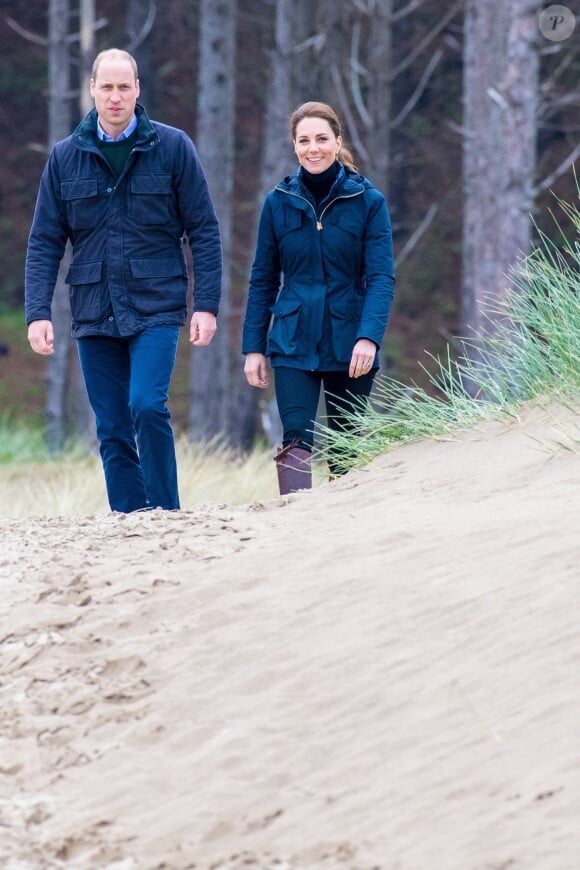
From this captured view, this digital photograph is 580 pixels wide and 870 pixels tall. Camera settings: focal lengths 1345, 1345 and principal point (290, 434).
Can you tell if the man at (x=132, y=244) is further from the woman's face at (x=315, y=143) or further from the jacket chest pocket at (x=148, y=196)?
the woman's face at (x=315, y=143)

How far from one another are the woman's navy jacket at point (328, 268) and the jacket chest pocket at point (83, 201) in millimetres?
669

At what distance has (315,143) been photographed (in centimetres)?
533

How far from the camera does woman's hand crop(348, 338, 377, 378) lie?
17.4 feet

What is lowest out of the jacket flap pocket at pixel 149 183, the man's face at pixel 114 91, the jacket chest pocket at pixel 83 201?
the jacket chest pocket at pixel 83 201

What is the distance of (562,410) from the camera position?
5.21 meters

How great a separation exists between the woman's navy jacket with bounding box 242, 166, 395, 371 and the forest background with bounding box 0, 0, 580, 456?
19.2 ft

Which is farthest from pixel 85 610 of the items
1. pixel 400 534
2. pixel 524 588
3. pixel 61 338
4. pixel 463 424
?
pixel 61 338

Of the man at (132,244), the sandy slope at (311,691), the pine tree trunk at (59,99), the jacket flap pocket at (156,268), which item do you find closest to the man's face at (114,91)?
the man at (132,244)

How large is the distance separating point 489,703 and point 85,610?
146 cm

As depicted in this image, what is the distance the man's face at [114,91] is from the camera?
527 centimetres

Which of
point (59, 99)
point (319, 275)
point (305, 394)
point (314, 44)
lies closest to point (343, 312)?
point (319, 275)

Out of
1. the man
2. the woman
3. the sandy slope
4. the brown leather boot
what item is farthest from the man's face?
the sandy slope

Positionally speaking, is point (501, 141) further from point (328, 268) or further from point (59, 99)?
point (328, 268)

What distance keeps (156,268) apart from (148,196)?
288 mm
